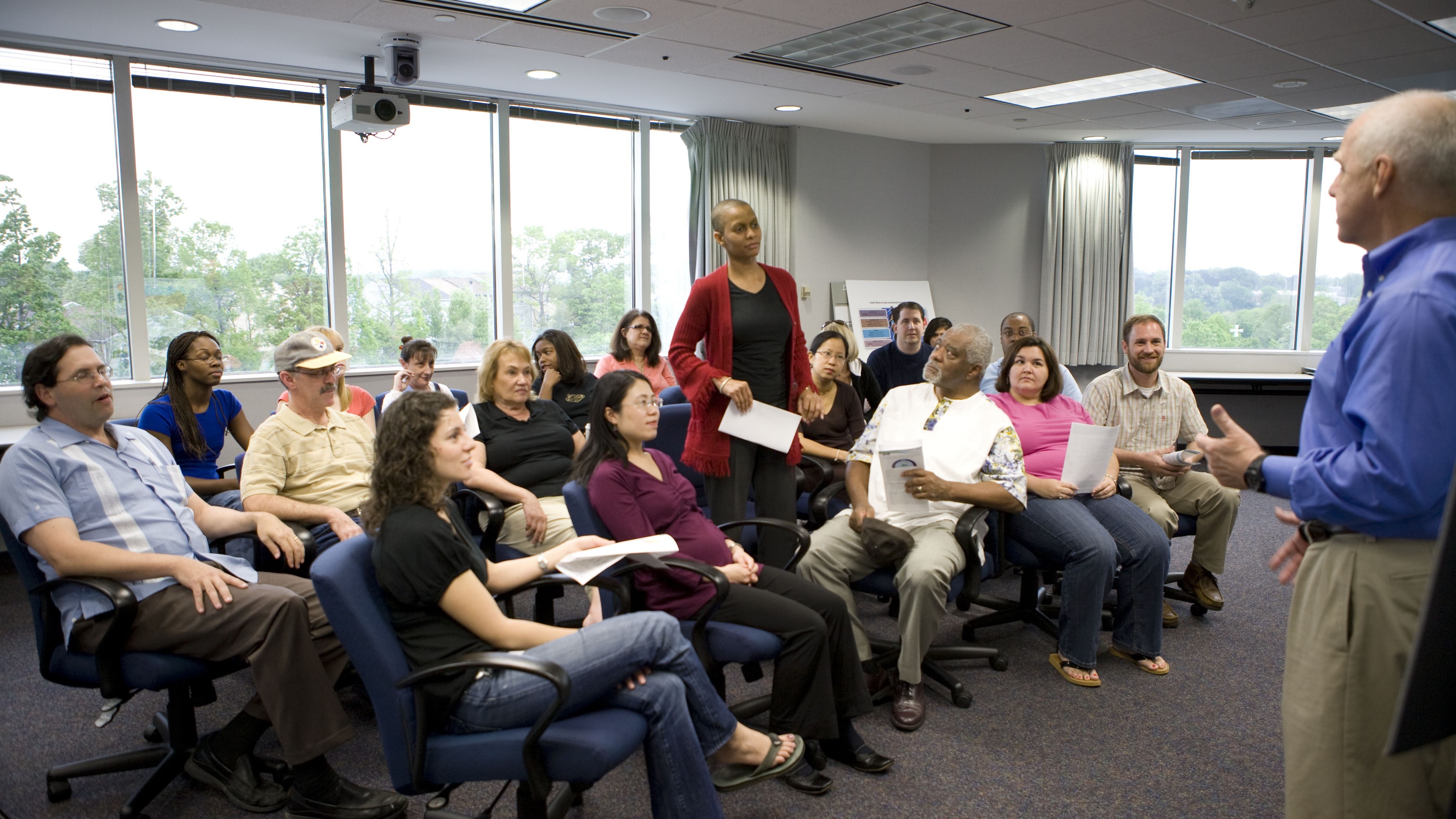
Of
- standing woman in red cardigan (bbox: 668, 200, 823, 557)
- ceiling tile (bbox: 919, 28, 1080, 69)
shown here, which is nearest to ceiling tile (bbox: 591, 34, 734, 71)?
ceiling tile (bbox: 919, 28, 1080, 69)

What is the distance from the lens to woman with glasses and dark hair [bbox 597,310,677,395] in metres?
5.51

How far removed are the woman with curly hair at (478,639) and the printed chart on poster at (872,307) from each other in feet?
20.2

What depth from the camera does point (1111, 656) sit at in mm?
3430

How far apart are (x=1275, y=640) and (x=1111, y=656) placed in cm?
77

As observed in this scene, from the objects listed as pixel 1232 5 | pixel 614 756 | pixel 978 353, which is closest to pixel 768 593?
pixel 614 756

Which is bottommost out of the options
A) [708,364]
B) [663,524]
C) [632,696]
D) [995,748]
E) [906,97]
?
[995,748]

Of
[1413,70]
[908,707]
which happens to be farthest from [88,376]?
[1413,70]

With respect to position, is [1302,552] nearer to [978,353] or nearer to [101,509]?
[978,353]

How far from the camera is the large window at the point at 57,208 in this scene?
4918mm

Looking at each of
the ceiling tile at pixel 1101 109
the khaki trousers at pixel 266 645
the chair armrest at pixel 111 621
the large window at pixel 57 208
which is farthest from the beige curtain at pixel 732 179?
the chair armrest at pixel 111 621

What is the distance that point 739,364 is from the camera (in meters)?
3.17

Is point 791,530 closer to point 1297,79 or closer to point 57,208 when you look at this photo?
point 57,208

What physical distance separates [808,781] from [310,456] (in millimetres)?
1899

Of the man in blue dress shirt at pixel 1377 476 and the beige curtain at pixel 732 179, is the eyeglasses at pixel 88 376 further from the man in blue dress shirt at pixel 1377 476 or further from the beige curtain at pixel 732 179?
the beige curtain at pixel 732 179
